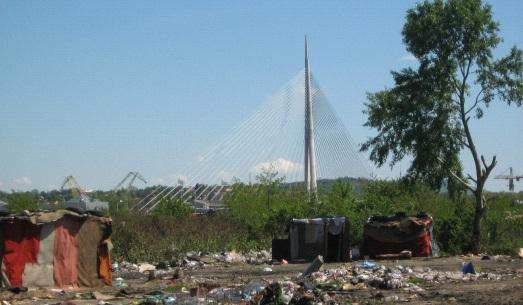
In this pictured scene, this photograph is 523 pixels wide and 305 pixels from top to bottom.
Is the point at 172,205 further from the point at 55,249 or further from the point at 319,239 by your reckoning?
the point at 55,249

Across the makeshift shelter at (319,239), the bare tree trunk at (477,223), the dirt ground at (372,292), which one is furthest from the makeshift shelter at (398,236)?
the dirt ground at (372,292)

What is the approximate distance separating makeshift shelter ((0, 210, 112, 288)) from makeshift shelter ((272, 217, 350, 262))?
8433 mm

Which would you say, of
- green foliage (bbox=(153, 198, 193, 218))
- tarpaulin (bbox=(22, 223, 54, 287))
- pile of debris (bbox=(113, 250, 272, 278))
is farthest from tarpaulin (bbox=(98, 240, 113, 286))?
green foliage (bbox=(153, 198, 193, 218))

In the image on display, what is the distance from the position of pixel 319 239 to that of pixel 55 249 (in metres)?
9.77

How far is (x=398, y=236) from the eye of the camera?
24.4 m

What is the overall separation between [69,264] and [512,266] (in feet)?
36.3

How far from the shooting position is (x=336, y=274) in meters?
17.1

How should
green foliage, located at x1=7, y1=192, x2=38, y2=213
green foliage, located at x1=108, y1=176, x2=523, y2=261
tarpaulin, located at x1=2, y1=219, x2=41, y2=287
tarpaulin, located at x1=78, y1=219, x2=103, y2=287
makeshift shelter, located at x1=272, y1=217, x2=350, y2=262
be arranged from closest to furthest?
tarpaulin, located at x1=2, y1=219, x2=41, y2=287, tarpaulin, located at x1=78, y1=219, x2=103, y2=287, makeshift shelter, located at x1=272, y1=217, x2=350, y2=262, green foliage, located at x1=108, y1=176, x2=523, y2=261, green foliage, located at x1=7, y1=192, x2=38, y2=213

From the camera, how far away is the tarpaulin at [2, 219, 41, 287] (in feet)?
53.2

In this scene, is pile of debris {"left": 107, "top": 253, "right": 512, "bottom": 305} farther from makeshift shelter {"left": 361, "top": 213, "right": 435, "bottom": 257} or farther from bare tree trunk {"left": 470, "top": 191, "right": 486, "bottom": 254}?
bare tree trunk {"left": 470, "top": 191, "right": 486, "bottom": 254}

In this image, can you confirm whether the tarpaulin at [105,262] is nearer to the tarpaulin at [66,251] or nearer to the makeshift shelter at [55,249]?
the makeshift shelter at [55,249]

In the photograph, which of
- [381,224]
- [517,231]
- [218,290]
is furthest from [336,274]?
[517,231]

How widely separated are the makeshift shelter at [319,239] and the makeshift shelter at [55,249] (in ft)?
27.7

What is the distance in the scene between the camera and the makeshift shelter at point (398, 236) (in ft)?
80.2
